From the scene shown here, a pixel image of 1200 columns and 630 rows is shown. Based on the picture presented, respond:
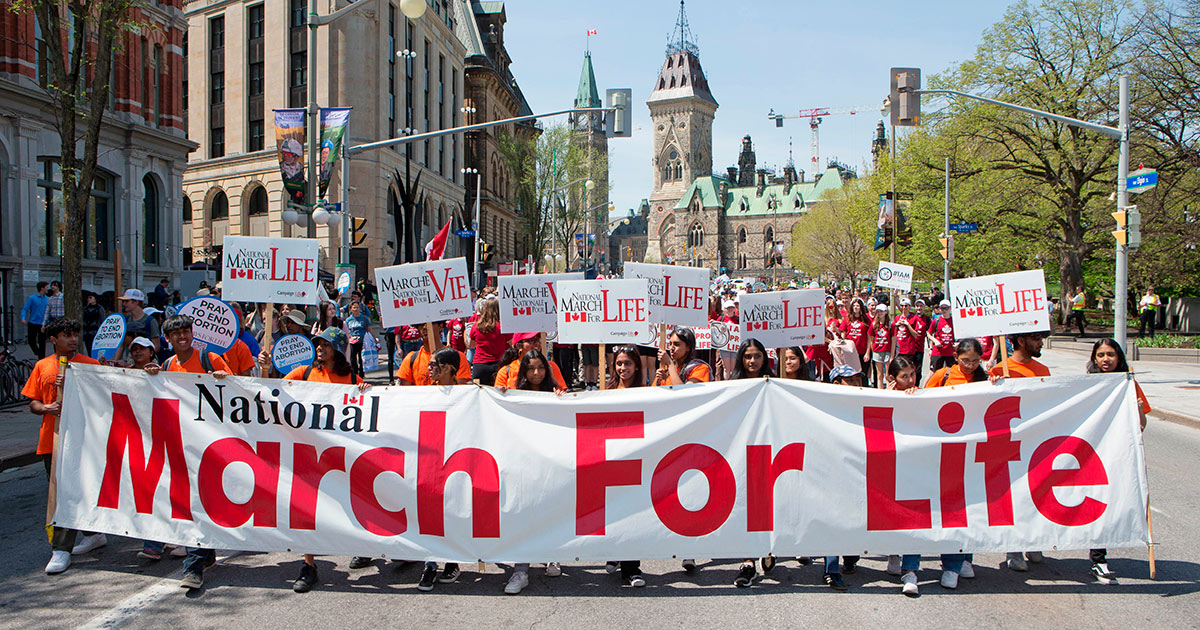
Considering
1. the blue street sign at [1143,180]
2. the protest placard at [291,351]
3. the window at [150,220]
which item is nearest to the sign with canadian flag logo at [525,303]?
the protest placard at [291,351]

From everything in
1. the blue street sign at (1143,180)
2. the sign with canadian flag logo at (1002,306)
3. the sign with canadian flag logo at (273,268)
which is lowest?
the sign with canadian flag logo at (1002,306)

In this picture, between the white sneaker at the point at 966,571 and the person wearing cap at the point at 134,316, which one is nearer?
the white sneaker at the point at 966,571

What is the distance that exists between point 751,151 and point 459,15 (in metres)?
121

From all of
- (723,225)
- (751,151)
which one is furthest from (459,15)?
(751,151)

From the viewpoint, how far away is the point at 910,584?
5508 mm

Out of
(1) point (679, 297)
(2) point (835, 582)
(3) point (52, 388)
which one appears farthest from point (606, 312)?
(3) point (52, 388)

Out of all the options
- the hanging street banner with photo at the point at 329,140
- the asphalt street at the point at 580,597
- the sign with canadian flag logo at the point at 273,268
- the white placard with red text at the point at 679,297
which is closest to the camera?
the asphalt street at the point at 580,597

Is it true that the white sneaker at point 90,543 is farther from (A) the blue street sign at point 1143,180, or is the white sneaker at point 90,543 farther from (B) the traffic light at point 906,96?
(A) the blue street sign at point 1143,180

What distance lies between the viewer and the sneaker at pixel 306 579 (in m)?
5.56

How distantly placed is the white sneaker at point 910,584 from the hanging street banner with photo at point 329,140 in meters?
14.8

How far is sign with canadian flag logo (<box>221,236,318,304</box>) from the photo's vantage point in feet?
24.3

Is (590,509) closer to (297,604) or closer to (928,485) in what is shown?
(297,604)

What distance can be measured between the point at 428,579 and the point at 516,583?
0.58 meters

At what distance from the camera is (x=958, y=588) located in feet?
18.6
